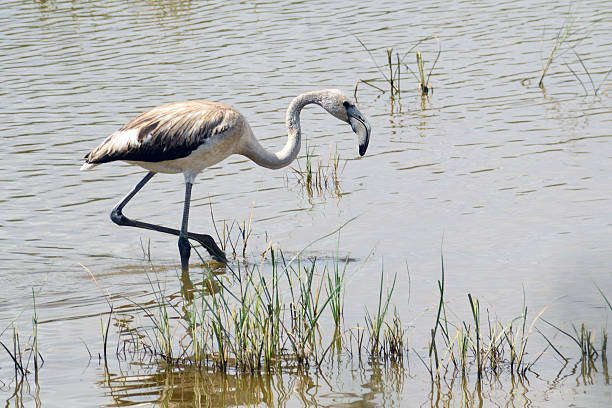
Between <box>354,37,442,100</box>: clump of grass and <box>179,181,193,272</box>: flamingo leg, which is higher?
<box>354,37,442,100</box>: clump of grass

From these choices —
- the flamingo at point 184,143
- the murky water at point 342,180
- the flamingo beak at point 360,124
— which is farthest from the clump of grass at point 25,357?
the flamingo beak at point 360,124

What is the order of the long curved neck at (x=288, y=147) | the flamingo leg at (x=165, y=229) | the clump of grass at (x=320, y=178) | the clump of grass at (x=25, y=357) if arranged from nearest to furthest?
1. the clump of grass at (x=25, y=357)
2. the flamingo leg at (x=165, y=229)
3. the long curved neck at (x=288, y=147)
4. the clump of grass at (x=320, y=178)

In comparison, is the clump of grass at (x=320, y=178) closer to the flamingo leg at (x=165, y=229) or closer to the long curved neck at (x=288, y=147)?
the long curved neck at (x=288, y=147)

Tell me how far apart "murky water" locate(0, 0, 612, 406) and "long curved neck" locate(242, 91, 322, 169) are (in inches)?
14.5

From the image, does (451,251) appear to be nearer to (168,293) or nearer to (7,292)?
(168,293)

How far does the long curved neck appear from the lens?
788cm

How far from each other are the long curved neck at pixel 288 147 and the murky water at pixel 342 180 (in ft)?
1.21

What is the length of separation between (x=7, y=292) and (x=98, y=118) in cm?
524

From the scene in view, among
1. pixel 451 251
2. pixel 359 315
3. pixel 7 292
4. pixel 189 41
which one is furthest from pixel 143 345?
pixel 189 41

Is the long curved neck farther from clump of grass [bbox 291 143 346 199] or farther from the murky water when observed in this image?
clump of grass [bbox 291 143 346 199]

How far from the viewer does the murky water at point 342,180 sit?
215 inches

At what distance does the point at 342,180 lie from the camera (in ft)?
31.2

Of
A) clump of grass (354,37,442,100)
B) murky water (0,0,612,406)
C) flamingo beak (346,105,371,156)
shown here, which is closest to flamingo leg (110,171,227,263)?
murky water (0,0,612,406)

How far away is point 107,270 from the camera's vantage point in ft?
24.9
